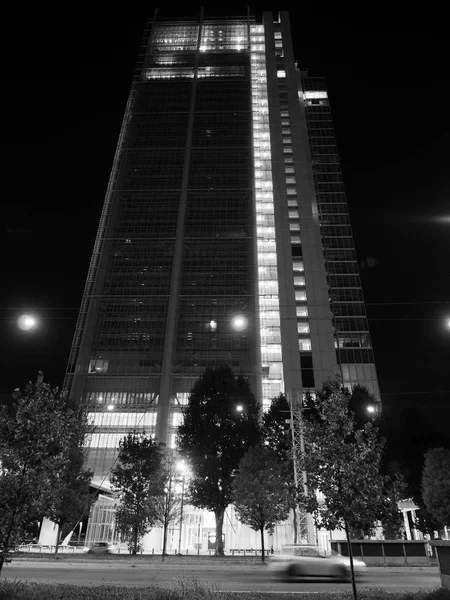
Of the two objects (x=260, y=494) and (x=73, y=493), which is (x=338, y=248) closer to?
(x=260, y=494)

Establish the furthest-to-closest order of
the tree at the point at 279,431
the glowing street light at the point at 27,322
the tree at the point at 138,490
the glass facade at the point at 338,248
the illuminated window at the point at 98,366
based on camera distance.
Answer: the glass facade at the point at 338,248 → the illuminated window at the point at 98,366 → the tree at the point at 279,431 → the tree at the point at 138,490 → the glowing street light at the point at 27,322

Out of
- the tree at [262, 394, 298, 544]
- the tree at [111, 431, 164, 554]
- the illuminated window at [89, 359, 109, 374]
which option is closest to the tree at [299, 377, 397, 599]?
the tree at [111, 431, 164, 554]

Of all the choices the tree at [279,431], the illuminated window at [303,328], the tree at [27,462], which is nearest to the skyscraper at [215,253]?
the illuminated window at [303,328]

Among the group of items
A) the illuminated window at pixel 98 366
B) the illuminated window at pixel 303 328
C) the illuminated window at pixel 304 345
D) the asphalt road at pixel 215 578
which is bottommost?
the asphalt road at pixel 215 578

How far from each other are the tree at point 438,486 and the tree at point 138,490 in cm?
2293

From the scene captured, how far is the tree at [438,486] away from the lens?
33625mm

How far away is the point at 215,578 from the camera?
1759 cm

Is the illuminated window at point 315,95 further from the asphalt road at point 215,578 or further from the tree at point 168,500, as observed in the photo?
the asphalt road at point 215,578

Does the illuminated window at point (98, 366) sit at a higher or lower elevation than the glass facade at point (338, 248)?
lower

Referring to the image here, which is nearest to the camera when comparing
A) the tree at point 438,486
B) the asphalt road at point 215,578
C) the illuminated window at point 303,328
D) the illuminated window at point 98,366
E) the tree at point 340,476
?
the tree at point 340,476

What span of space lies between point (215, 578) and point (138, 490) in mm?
20203

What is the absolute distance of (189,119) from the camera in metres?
92.9

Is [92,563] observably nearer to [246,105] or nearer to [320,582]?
[320,582]

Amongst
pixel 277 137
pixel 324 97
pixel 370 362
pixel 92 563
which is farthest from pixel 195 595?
pixel 324 97
